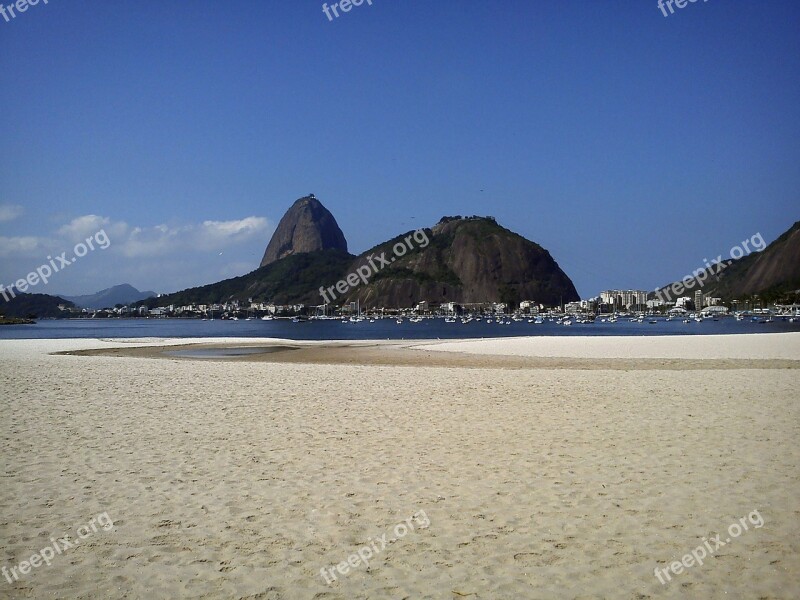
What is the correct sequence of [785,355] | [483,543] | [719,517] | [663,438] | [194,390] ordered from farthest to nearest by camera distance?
[785,355] < [194,390] < [663,438] < [719,517] < [483,543]

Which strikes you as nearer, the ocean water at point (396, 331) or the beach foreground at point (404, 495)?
the beach foreground at point (404, 495)

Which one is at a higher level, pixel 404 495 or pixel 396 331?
pixel 404 495

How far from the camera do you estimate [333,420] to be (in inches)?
473

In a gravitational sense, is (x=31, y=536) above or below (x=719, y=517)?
above

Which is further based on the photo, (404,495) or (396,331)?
(396,331)

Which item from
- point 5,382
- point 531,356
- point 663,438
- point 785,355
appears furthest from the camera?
point 531,356

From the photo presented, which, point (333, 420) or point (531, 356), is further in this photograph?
point (531, 356)

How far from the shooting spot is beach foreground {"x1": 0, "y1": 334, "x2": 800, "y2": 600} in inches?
197

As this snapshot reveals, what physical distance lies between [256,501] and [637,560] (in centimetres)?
411

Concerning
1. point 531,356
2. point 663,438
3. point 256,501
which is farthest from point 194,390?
point 531,356

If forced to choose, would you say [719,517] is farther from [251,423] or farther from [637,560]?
[251,423]

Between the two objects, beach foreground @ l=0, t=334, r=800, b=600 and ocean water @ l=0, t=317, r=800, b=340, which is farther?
ocean water @ l=0, t=317, r=800, b=340

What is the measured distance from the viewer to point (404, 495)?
7.12 metres

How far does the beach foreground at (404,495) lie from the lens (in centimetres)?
501
